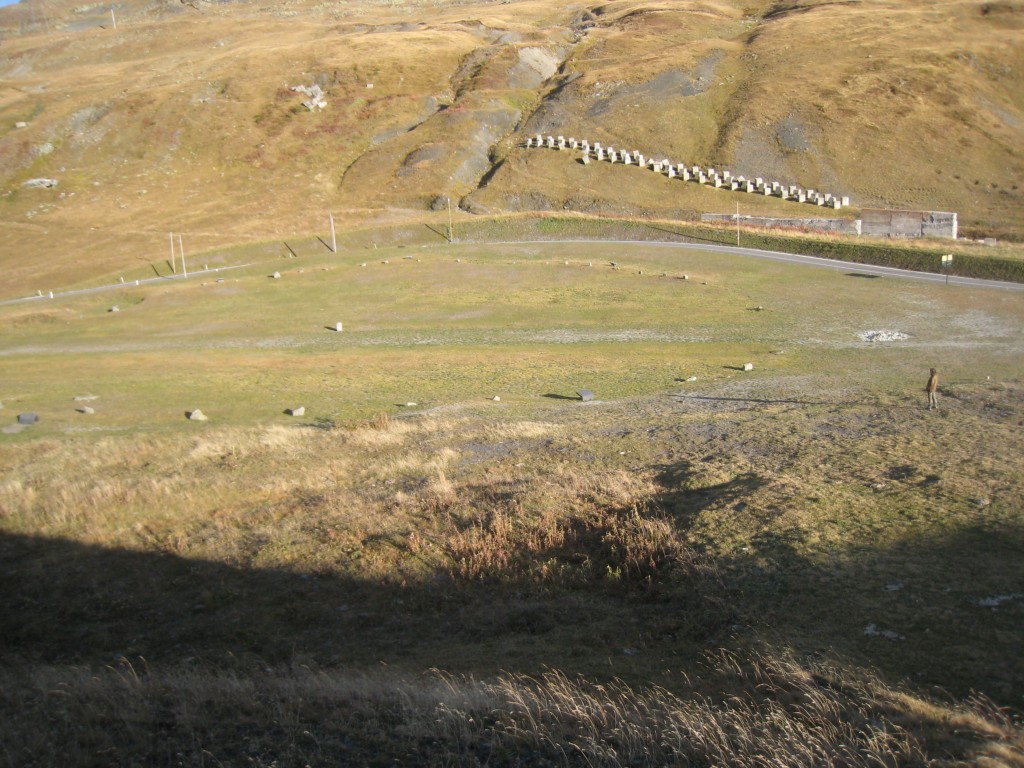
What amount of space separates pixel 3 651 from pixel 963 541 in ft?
46.1

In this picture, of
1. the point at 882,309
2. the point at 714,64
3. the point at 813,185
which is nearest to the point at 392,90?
the point at 714,64

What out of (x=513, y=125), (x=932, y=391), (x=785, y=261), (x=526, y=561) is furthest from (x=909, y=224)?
(x=526, y=561)

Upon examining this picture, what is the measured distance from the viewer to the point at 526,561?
12719mm

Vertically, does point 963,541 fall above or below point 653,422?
above

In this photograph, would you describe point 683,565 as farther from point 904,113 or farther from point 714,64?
point 714,64

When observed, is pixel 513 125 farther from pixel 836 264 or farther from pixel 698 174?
pixel 836 264

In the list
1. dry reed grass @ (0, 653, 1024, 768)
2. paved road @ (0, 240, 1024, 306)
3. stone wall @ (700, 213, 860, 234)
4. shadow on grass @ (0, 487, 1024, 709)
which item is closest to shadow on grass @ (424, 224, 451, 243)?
paved road @ (0, 240, 1024, 306)

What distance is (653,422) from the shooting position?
66.9 ft

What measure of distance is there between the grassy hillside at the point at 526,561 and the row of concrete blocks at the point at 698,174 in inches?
1694

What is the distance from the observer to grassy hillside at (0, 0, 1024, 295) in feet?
239

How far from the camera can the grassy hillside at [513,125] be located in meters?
72.8

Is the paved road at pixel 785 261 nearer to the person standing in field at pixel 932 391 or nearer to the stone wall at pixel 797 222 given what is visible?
the stone wall at pixel 797 222

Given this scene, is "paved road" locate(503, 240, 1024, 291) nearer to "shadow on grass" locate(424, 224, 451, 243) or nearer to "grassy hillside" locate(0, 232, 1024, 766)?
"shadow on grass" locate(424, 224, 451, 243)

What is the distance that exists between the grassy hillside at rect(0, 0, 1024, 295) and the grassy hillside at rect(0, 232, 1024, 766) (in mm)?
45693
